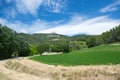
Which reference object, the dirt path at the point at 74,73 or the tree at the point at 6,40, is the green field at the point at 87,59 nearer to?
the dirt path at the point at 74,73

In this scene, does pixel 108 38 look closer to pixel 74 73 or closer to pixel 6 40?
pixel 6 40

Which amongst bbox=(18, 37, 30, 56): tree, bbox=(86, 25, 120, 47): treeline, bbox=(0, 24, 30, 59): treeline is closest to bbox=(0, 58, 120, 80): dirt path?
bbox=(0, 24, 30, 59): treeline

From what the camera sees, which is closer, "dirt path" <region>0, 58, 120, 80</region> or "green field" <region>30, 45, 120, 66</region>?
"dirt path" <region>0, 58, 120, 80</region>

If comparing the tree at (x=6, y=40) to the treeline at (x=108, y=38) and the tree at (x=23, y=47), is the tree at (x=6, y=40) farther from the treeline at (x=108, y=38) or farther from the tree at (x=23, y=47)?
the treeline at (x=108, y=38)

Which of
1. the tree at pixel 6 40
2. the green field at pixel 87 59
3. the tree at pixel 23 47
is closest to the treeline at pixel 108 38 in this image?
the tree at pixel 23 47

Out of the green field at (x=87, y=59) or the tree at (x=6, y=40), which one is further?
the tree at (x=6, y=40)

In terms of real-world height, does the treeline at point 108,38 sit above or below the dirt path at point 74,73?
above

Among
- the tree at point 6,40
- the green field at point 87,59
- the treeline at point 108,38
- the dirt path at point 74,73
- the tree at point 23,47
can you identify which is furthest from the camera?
the treeline at point 108,38

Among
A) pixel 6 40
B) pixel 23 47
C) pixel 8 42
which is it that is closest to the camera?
pixel 6 40

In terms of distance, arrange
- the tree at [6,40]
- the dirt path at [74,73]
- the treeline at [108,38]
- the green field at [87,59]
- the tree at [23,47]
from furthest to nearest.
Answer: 1. the treeline at [108,38]
2. the tree at [23,47]
3. the tree at [6,40]
4. the green field at [87,59]
5. the dirt path at [74,73]

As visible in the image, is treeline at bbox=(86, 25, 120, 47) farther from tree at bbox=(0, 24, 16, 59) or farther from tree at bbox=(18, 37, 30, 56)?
tree at bbox=(0, 24, 16, 59)

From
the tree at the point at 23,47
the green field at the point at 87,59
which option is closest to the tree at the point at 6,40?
the tree at the point at 23,47

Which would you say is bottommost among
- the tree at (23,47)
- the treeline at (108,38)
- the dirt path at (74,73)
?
the dirt path at (74,73)

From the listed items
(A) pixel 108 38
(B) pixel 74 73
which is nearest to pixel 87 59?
(B) pixel 74 73
